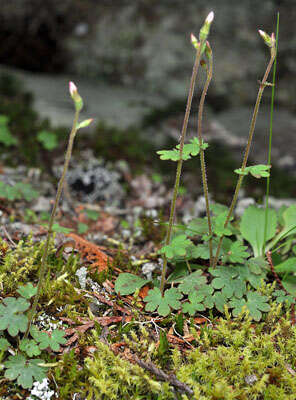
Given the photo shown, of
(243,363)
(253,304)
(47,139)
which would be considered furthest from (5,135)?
(243,363)

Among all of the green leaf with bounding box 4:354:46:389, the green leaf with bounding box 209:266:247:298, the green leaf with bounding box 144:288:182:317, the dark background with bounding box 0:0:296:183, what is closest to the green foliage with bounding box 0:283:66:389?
the green leaf with bounding box 4:354:46:389

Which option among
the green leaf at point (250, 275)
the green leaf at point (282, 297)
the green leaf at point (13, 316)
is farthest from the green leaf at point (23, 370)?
the green leaf at point (282, 297)

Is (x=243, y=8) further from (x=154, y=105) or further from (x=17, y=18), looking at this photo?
(x=17, y=18)

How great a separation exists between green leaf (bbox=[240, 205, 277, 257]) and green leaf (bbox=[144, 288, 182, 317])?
0.86m

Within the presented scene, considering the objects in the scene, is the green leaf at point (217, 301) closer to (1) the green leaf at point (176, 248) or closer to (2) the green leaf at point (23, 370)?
(1) the green leaf at point (176, 248)

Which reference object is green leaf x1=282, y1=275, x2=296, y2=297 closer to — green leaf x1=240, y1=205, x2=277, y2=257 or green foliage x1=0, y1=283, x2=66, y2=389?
green leaf x1=240, y1=205, x2=277, y2=257

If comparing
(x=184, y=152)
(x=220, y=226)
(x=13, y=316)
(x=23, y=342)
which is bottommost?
(x=23, y=342)

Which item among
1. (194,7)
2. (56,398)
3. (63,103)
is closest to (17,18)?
(63,103)

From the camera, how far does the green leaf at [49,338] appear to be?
2.01m

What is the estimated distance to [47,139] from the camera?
14.8ft

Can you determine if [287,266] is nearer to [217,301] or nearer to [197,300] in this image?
[217,301]

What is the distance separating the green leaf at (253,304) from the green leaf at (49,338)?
1086 millimetres

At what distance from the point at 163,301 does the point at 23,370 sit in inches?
35.4

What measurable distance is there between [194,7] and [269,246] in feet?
16.1
